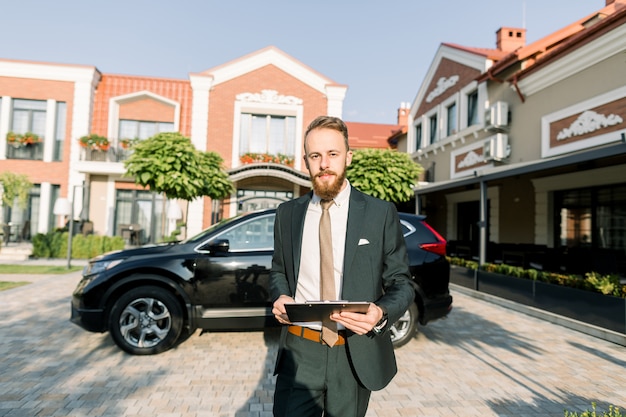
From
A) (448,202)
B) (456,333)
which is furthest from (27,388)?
(448,202)

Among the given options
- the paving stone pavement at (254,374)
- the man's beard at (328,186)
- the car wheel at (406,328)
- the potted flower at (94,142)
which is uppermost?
the potted flower at (94,142)

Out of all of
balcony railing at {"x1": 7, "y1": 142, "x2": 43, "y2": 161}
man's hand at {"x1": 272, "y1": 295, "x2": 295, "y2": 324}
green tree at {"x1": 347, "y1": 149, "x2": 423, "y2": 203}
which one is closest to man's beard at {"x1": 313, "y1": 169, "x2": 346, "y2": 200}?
man's hand at {"x1": 272, "y1": 295, "x2": 295, "y2": 324}

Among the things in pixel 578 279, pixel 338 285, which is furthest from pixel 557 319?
pixel 338 285

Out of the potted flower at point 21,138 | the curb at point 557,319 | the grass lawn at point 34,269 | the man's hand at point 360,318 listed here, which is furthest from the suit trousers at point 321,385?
the potted flower at point 21,138

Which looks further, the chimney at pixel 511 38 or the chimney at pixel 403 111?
the chimney at pixel 403 111

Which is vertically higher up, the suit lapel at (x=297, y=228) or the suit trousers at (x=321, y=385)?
the suit lapel at (x=297, y=228)

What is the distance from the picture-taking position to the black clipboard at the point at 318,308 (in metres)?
1.38

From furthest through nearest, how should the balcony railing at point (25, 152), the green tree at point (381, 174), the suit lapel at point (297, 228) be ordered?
the balcony railing at point (25, 152) < the green tree at point (381, 174) < the suit lapel at point (297, 228)

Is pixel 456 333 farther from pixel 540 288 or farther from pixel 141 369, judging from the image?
pixel 141 369

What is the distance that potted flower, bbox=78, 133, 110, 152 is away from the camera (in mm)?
16969

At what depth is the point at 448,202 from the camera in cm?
1705

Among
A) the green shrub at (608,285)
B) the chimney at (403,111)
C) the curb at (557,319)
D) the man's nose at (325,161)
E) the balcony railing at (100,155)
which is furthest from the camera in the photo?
the chimney at (403,111)

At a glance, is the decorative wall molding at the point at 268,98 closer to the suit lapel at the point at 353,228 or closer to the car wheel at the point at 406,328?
the car wheel at the point at 406,328

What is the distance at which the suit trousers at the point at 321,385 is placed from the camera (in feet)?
5.53
